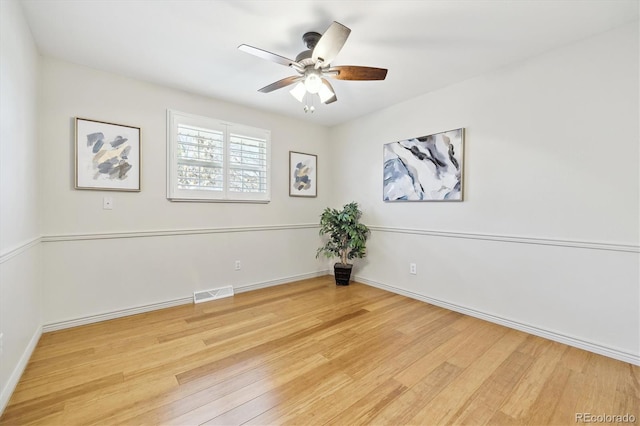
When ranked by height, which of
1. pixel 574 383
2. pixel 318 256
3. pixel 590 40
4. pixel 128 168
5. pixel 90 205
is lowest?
pixel 574 383

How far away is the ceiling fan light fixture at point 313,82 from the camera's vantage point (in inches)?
82.8

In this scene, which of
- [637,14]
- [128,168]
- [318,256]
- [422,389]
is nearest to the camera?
[422,389]

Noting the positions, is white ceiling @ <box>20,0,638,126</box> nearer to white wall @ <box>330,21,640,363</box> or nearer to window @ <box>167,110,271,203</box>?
white wall @ <box>330,21,640,363</box>

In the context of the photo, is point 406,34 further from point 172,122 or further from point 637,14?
point 172,122

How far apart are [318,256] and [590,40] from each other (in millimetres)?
3702

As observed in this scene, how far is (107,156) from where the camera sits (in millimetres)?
Answer: 2615

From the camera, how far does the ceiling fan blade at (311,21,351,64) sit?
5.31 ft

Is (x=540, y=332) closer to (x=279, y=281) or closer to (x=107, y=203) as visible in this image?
(x=279, y=281)

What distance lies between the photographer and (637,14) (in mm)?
1843

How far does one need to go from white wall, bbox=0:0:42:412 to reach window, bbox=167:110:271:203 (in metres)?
1.07

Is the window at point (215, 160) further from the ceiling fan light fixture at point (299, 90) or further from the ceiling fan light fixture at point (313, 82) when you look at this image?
the ceiling fan light fixture at point (313, 82)

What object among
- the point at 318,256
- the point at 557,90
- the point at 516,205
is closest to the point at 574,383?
the point at 516,205

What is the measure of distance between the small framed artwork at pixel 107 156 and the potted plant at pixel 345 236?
2.35 meters

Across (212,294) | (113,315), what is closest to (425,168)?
(212,294)
